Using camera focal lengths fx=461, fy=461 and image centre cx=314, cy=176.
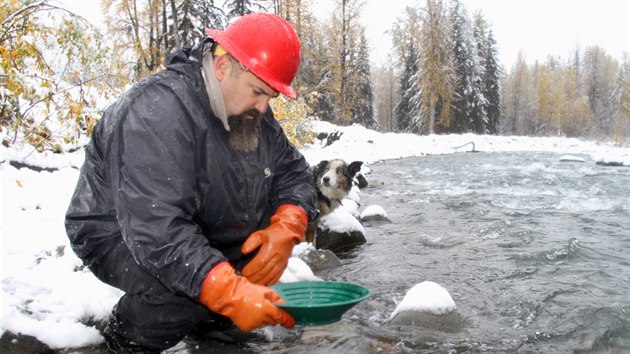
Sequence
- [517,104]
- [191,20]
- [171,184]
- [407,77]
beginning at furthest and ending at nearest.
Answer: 1. [517,104]
2. [407,77]
3. [191,20]
4. [171,184]

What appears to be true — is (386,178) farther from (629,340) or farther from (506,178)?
(629,340)

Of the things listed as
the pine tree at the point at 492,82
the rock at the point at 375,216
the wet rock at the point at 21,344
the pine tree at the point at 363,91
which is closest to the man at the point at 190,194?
the wet rock at the point at 21,344

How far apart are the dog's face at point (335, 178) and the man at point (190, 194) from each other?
12.8 ft

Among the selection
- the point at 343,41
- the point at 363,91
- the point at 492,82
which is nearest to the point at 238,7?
the point at 343,41

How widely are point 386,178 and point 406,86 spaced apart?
33512mm

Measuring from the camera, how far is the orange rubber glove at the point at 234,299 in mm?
2041

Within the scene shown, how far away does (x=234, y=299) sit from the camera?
80.3 inches

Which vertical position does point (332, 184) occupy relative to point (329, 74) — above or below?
below

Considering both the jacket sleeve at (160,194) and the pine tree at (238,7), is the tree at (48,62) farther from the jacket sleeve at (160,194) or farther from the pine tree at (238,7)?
the pine tree at (238,7)

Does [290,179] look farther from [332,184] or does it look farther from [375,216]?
[375,216]

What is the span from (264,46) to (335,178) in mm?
4738

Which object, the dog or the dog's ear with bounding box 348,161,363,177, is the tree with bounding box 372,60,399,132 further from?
the dog

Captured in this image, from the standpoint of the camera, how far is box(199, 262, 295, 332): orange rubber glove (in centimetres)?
204

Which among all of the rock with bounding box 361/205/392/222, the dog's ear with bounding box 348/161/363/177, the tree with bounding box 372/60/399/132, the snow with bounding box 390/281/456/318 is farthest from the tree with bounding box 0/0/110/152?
the tree with bounding box 372/60/399/132
